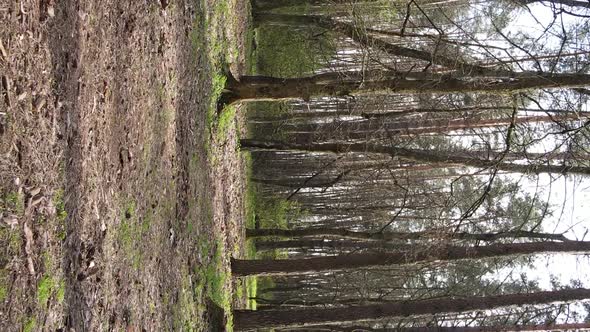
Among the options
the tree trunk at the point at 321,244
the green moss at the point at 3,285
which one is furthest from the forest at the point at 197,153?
the tree trunk at the point at 321,244

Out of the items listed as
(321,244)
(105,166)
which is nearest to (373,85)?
(105,166)

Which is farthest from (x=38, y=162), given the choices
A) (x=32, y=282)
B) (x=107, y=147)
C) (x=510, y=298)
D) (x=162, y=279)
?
(x=510, y=298)

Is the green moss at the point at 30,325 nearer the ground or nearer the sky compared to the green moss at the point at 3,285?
nearer the ground

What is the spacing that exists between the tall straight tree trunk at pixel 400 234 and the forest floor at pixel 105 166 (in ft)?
10.5

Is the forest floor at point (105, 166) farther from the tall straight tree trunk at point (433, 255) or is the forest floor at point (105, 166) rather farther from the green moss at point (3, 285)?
the tall straight tree trunk at point (433, 255)

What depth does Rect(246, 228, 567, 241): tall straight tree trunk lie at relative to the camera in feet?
26.7

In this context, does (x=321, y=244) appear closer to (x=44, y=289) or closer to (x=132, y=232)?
(x=132, y=232)

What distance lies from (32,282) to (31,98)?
3.78 ft

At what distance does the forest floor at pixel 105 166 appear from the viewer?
12.3ft

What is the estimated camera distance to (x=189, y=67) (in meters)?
7.91

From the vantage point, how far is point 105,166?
4.99 meters

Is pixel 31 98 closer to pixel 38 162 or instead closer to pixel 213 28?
pixel 38 162

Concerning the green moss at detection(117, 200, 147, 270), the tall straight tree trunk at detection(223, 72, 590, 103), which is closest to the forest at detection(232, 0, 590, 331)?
the tall straight tree trunk at detection(223, 72, 590, 103)

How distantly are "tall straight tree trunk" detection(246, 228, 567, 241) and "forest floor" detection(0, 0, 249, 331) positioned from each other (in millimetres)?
3196
